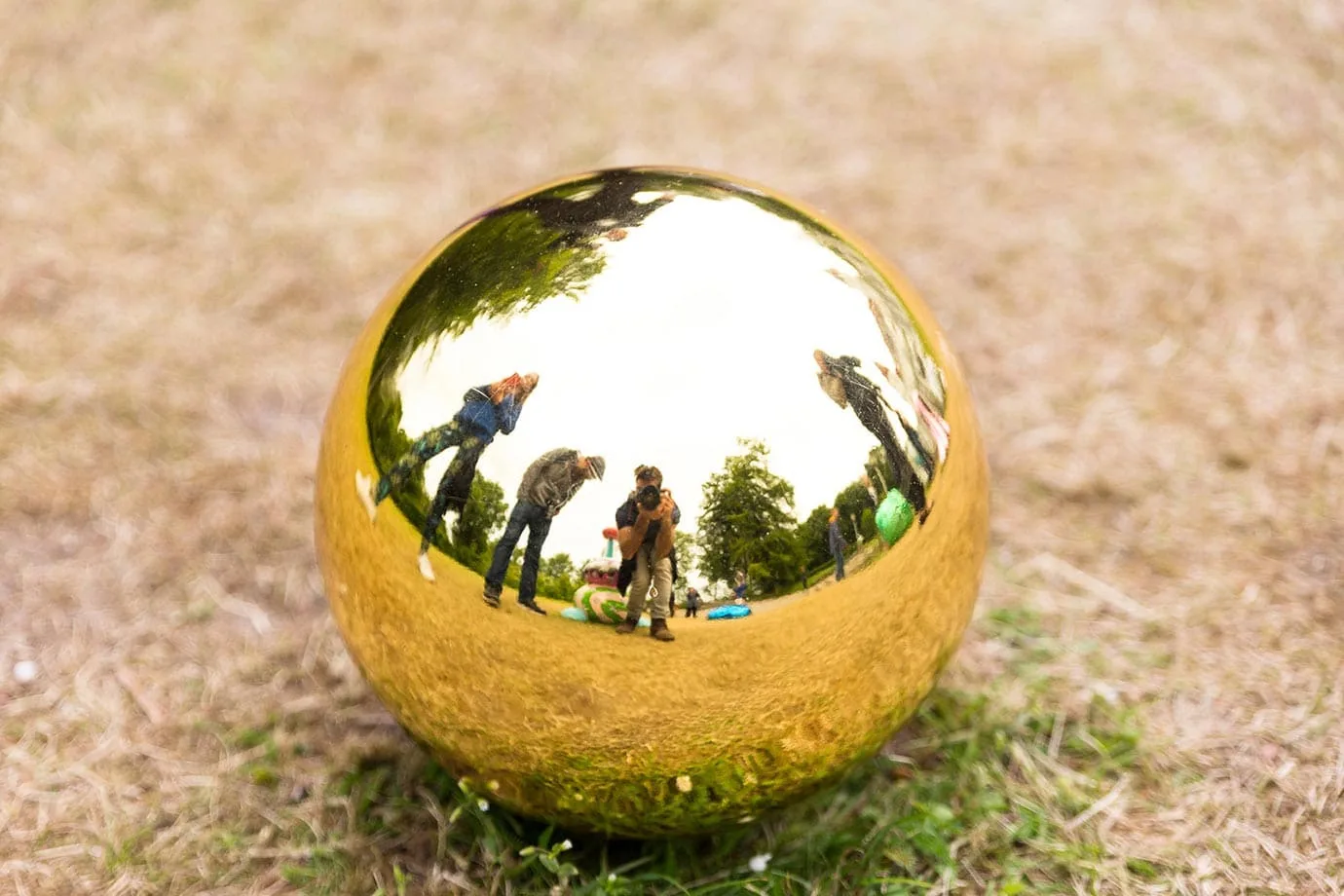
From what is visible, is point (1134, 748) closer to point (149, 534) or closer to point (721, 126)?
point (149, 534)

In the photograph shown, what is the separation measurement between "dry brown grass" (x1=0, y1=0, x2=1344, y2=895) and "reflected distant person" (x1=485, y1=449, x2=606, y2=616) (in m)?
1.15

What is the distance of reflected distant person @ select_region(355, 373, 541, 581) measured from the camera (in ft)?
6.80

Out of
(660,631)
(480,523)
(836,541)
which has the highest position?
(480,523)

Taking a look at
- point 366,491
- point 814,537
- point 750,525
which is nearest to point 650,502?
point 750,525

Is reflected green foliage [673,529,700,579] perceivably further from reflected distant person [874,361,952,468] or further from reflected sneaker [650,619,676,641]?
reflected distant person [874,361,952,468]

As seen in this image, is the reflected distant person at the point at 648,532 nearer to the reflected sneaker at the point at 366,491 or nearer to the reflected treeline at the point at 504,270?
the reflected treeline at the point at 504,270

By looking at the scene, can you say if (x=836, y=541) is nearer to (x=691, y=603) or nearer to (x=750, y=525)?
(x=750, y=525)

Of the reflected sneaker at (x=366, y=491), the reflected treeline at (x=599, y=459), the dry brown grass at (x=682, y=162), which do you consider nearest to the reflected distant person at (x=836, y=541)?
the reflected treeline at (x=599, y=459)

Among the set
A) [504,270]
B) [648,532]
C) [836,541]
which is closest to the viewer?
[648,532]

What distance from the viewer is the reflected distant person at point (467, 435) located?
6.80 feet

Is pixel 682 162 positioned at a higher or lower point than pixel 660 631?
higher

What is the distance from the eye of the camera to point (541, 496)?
6.64ft

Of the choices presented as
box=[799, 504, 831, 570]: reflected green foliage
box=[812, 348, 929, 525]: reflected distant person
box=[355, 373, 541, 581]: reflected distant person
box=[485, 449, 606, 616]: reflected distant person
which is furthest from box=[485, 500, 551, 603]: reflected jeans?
box=[812, 348, 929, 525]: reflected distant person

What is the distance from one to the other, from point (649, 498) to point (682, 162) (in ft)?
12.0
